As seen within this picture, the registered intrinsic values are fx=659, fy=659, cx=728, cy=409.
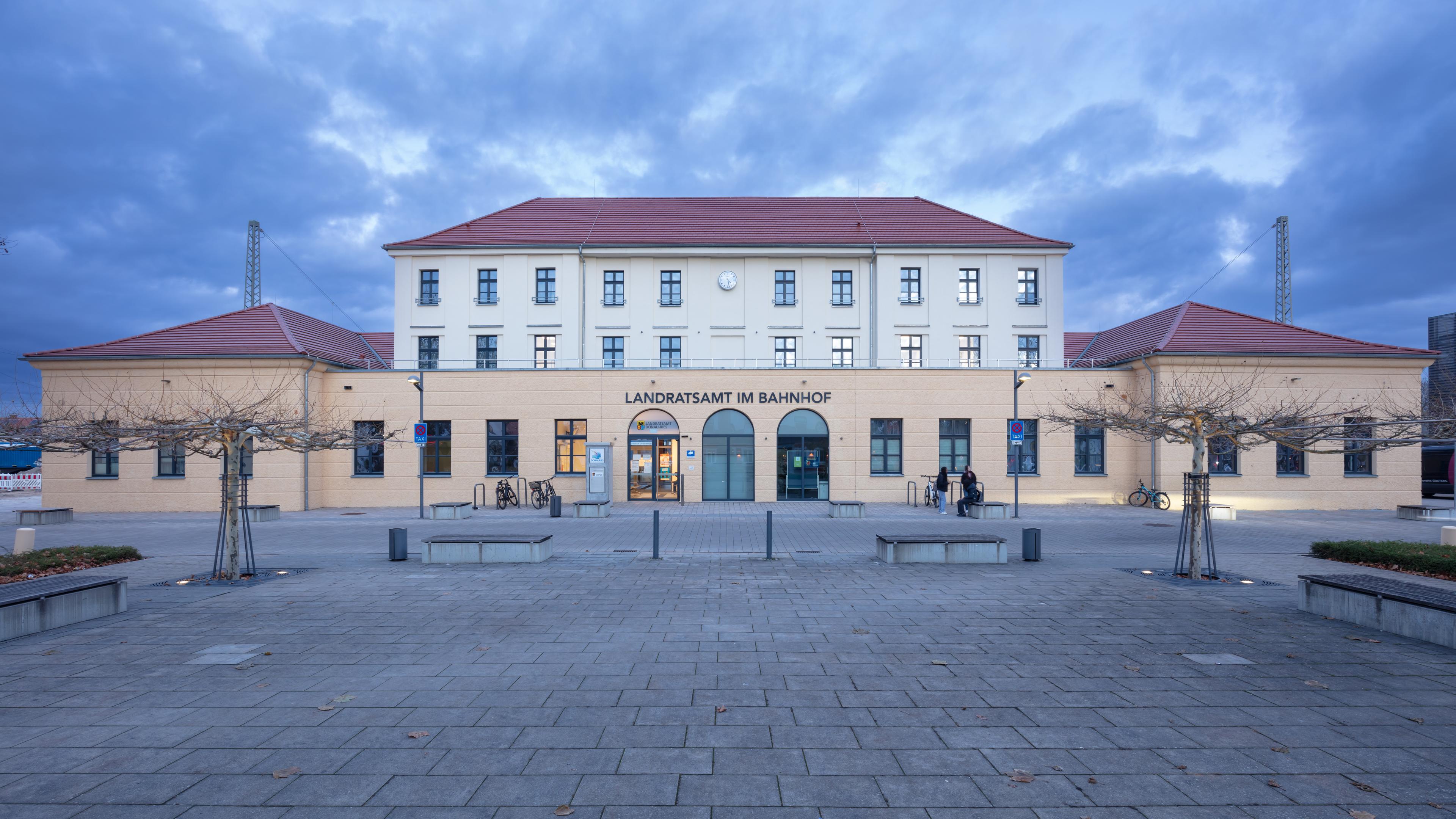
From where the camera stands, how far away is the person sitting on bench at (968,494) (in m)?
20.5

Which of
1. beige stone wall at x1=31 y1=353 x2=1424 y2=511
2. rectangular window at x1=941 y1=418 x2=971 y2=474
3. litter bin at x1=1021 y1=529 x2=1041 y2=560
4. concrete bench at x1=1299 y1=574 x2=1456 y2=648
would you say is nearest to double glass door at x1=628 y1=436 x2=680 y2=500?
beige stone wall at x1=31 y1=353 x2=1424 y2=511

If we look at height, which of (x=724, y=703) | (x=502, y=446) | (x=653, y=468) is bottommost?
(x=724, y=703)

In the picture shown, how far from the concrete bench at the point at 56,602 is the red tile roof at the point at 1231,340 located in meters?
27.5

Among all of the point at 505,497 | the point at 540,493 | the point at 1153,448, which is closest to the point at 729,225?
the point at 540,493

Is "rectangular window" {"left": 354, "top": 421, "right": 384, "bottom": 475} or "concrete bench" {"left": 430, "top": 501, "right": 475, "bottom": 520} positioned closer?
"concrete bench" {"left": 430, "top": 501, "right": 475, "bottom": 520}

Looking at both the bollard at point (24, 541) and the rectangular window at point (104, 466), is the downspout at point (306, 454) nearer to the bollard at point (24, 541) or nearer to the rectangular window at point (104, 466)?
the rectangular window at point (104, 466)

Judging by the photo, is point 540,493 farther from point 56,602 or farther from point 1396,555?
point 1396,555

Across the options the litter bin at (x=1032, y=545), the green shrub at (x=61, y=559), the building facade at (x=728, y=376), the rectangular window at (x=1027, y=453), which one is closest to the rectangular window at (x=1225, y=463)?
the building facade at (x=728, y=376)

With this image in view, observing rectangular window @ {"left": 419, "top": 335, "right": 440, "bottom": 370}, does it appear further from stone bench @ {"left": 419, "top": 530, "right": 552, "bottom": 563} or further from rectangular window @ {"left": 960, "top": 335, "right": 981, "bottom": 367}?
rectangular window @ {"left": 960, "top": 335, "right": 981, "bottom": 367}

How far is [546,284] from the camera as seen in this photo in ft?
91.2

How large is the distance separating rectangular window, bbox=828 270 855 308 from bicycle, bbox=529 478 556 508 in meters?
13.5

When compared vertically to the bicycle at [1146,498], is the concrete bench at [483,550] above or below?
above

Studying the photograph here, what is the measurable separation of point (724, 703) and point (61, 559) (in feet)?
40.9

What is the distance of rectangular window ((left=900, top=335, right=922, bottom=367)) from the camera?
89.8 ft
